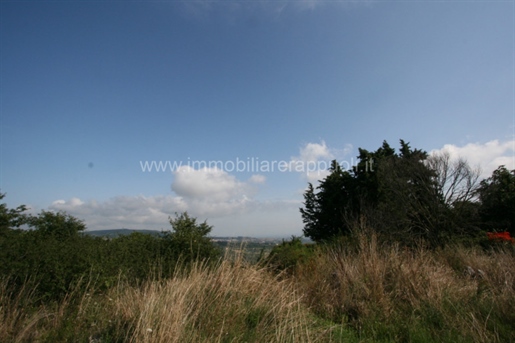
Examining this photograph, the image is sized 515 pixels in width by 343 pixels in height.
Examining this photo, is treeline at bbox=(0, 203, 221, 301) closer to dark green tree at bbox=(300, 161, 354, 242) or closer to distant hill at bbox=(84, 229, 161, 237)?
distant hill at bbox=(84, 229, 161, 237)

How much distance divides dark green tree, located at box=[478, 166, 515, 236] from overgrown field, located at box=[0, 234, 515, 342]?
53.8ft

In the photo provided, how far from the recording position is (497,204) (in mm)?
22062

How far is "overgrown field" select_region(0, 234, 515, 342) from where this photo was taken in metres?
3.31

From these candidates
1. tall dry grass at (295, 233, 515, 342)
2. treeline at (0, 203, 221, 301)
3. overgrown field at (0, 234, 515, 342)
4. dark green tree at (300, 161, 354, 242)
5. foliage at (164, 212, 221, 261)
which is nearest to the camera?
overgrown field at (0, 234, 515, 342)

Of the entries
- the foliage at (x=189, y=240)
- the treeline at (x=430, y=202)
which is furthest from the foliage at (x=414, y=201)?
the foliage at (x=189, y=240)

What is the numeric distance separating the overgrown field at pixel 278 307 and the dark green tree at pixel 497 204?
16389mm

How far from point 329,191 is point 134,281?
993 inches

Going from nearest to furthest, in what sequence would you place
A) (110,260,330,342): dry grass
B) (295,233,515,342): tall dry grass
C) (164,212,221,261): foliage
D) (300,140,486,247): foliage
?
(110,260,330,342): dry grass → (295,233,515,342): tall dry grass → (164,212,221,261): foliage → (300,140,486,247): foliage

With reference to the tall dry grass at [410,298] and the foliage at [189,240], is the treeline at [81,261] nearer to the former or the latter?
the foliage at [189,240]

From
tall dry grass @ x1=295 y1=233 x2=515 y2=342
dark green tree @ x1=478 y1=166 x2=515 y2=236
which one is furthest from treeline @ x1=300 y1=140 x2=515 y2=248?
tall dry grass @ x1=295 y1=233 x2=515 y2=342

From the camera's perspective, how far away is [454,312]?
16.1 ft

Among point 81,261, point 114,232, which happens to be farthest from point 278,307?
point 114,232

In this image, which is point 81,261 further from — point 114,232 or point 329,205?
point 329,205

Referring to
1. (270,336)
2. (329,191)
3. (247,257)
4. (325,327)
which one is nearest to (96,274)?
(247,257)
